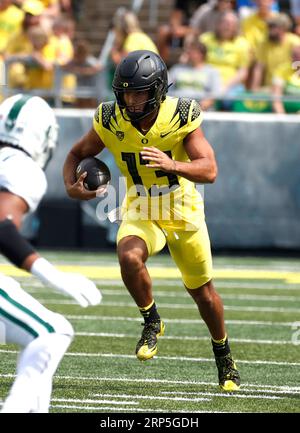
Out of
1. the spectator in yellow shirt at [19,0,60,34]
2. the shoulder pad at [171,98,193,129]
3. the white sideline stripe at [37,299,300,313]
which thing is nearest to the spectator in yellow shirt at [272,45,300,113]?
the spectator in yellow shirt at [19,0,60,34]

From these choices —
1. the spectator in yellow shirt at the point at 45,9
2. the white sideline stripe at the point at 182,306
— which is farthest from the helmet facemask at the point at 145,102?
the spectator in yellow shirt at the point at 45,9

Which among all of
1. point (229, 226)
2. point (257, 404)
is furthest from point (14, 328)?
point (229, 226)

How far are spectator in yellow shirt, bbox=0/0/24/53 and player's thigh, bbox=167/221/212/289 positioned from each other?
7.60 metres

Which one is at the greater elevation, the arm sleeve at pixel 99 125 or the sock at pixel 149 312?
the arm sleeve at pixel 99 125

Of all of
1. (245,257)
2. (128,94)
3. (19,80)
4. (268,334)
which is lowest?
(268,334)

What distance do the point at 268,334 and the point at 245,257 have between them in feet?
15.1

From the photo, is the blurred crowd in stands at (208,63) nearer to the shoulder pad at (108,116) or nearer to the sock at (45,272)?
the shoulder pad at (108,116)

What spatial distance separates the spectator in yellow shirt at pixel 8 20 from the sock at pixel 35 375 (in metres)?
9.06

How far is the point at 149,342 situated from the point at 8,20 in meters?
7.88

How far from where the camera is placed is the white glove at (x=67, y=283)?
404cm

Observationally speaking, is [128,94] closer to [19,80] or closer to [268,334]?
[268,334]

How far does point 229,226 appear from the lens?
11.9m

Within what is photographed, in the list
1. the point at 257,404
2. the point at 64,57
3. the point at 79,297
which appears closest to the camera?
the point at 79,297

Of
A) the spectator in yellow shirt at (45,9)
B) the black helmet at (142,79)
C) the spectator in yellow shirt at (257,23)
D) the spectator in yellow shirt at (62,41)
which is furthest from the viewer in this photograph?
the spectator in yellow shirt at (45,9)
